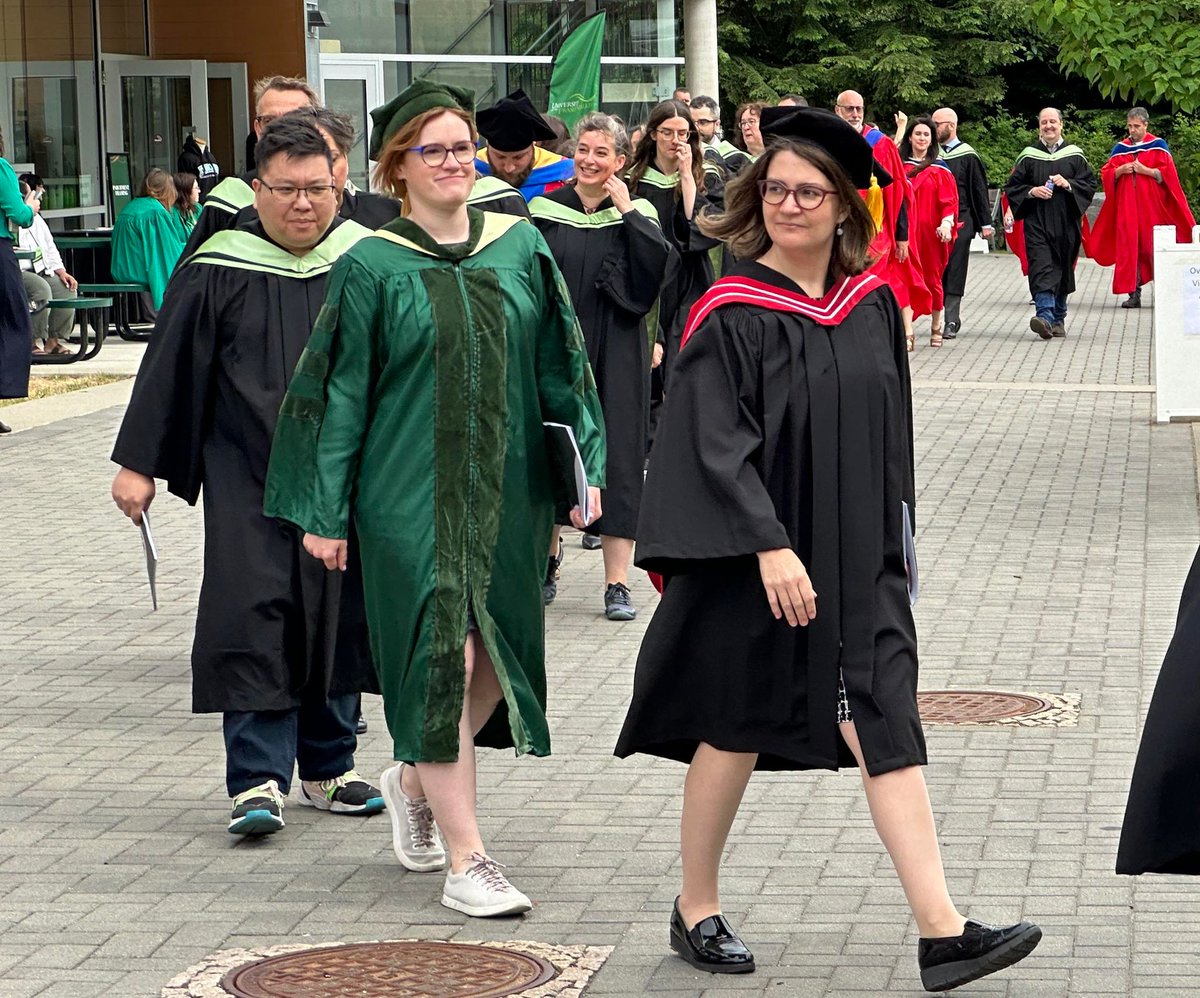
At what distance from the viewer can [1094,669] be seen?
8000 millimetres

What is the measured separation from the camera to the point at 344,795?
6.23m

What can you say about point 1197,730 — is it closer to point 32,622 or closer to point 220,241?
point 220,241

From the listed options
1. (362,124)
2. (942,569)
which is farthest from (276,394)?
(362,124)

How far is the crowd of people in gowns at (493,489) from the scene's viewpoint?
15.1 feet

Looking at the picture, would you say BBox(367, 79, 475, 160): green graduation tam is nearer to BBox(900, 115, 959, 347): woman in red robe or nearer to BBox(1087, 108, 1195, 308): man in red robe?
BBox(900, 115, 959, 347): woman in red robe

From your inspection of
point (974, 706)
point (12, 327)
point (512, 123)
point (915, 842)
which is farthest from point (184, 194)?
point (915, 842)

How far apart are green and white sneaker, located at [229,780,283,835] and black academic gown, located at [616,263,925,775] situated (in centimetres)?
163

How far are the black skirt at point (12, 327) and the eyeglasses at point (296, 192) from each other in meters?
9.13

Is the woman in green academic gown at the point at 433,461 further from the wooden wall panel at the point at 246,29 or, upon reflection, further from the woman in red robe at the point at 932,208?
the wooden wall panel at the point at 246,29

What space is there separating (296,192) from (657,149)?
193 inches

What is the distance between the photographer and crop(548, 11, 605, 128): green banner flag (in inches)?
749

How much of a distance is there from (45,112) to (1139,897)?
20.7 metres

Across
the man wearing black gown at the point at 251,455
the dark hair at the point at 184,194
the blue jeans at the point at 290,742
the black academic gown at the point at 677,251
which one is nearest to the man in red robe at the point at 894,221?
the black academic gown at the point at 677,251

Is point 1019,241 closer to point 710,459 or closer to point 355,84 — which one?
point 355,84
